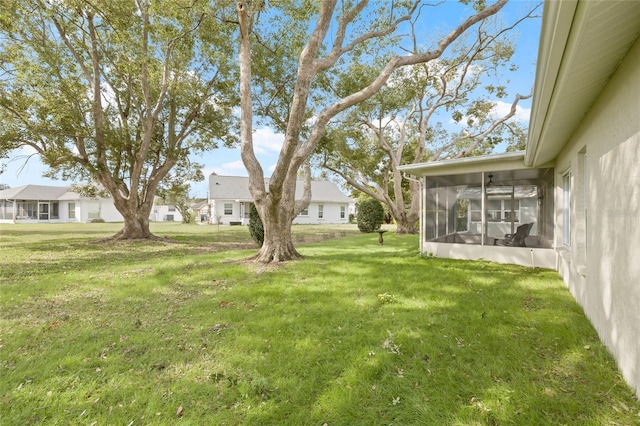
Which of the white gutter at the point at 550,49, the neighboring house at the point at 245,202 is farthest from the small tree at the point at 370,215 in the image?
the white gutter at the point at 550,49

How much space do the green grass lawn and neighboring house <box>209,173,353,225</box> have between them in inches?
835

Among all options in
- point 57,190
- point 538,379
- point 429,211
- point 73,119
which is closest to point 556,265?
point 429,211

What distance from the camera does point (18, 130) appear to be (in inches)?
444

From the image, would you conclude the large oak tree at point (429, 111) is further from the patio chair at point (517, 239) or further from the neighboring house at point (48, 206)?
the neighboring house at point (48, 206)

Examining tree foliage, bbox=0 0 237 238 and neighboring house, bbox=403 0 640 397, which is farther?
tree foliage, bbox=0 0 237 238

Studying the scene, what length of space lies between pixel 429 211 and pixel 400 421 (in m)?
8.46

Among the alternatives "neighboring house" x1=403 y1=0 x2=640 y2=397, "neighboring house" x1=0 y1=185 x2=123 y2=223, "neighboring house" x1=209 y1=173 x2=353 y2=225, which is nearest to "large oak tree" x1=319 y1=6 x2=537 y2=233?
"neighboring house" x1=403 y1=0 x2=640 y2=397

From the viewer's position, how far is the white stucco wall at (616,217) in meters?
2.46

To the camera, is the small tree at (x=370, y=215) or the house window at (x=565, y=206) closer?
the house window at (x=565, y=206)

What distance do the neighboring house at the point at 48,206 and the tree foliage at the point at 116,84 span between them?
21.6 metres

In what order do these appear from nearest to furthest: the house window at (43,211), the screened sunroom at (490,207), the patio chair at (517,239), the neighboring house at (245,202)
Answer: the screened sunroom at (490,207) < the patio chair at (517,239) < the neighboring house at (245,202) < the house window at (43,211)

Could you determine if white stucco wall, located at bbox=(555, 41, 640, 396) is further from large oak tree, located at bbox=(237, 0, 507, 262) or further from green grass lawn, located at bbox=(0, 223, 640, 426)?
large oak tree, located at bbox=(237, 0, 507, 262)

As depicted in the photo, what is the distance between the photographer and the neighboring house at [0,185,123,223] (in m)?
30.7

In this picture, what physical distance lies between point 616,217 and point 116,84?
17.8 m
